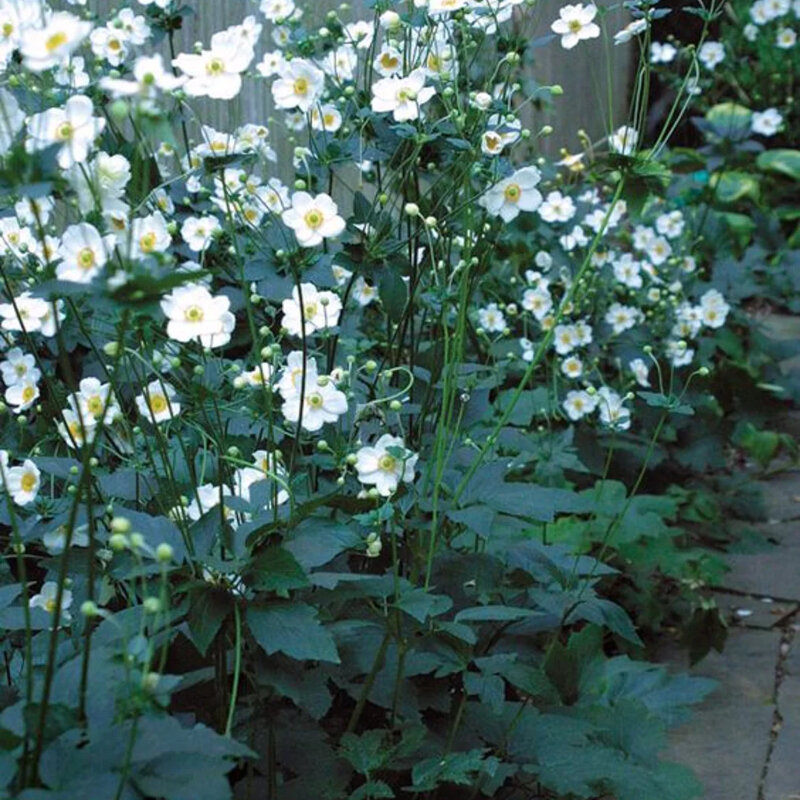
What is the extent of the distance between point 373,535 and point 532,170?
543 mm

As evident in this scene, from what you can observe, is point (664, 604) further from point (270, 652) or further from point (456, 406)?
point (270, 652)

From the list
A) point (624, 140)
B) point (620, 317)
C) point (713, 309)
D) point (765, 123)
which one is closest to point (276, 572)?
point (624, 140)

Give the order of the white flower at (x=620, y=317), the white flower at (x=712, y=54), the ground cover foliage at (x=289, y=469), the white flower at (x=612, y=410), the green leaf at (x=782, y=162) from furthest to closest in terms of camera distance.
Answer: the green leaf at (x=782, y=162) → the white flower at (x=712, y=54) → the white flower at (x=620, y=317) → the white flower at (x=612, y=410) → the ground cover foliage at (x=289, y=469)

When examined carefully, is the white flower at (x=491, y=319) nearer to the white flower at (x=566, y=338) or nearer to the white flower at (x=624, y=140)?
the white flower at (x=566, y=338)

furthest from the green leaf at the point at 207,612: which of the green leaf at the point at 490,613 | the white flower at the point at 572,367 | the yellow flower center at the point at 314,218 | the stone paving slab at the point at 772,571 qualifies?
the stone paving slab at the point at 772,571

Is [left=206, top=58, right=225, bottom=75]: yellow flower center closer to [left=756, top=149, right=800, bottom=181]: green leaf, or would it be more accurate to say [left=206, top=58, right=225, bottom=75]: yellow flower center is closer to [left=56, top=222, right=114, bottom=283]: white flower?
[left=56, top=222, right=114, bottom=283]: white flower

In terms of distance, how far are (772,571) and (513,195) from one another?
1588 mm

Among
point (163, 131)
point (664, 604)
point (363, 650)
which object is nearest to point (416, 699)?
point (363, 650)

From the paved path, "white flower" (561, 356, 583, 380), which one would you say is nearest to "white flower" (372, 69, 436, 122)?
the paved path

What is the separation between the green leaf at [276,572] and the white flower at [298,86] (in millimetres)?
642

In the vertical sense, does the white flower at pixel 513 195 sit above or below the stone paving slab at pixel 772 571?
above

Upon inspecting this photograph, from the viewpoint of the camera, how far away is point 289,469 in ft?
5.49

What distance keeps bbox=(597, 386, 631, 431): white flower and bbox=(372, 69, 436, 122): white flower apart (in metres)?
Answer: 0.56

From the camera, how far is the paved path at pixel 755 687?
229 centimetres
